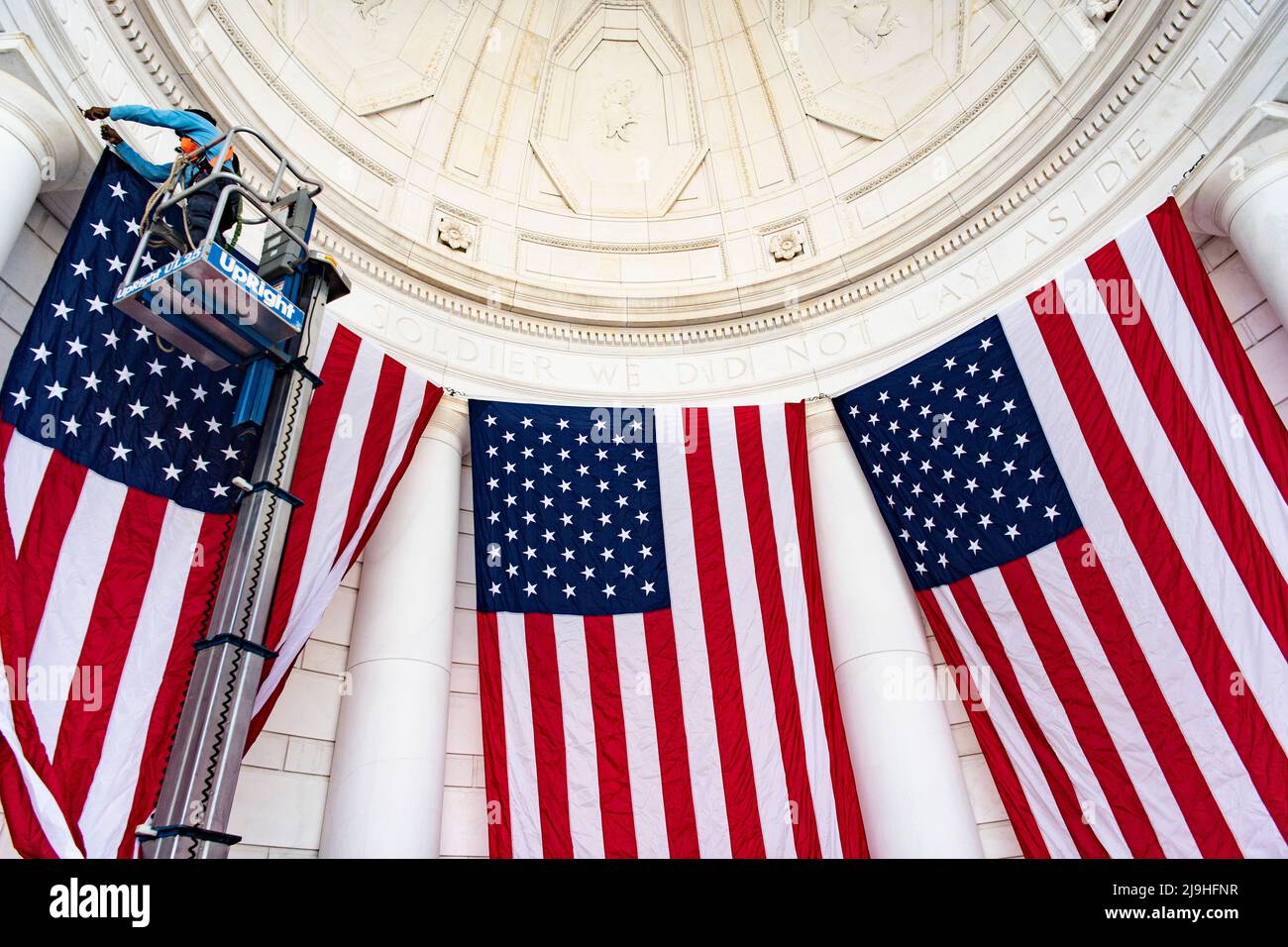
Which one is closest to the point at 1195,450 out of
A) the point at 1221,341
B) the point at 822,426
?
the point at 1221,341

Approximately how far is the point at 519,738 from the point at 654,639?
2.03m

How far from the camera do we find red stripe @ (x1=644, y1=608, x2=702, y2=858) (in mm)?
8906

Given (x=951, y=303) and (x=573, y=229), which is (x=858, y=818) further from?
(x=573, y=229)

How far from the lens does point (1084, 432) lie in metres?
9.02

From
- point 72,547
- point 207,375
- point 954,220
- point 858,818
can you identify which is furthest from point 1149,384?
point 72,547

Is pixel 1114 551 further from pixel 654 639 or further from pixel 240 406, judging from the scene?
pixel 240 406

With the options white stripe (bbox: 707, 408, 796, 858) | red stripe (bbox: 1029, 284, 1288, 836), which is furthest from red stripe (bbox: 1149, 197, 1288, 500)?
white stripe (bbox: 707, 408, 796, 858)

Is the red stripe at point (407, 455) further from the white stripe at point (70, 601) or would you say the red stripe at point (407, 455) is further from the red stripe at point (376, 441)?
the white stripe at point (70, 601)

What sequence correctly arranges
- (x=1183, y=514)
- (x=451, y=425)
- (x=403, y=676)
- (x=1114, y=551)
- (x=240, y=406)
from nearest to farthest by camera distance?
(x=240, y=406) → (x=1183, y=514) → (x=1114, y=551) → (x=403, y=676) → (x=451, y=425)

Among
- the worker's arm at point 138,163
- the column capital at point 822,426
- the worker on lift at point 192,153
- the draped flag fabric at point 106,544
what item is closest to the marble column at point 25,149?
the draped flag fabric at point 106,544

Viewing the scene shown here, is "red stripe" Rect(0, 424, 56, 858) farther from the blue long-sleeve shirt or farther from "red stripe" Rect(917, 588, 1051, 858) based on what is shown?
"red stripe" Rect(917, 588, 1051, 858)

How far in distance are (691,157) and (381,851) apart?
40.5 ft

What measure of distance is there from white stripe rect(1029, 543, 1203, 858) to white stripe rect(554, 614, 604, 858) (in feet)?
18.0

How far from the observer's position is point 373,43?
13109 millimetres
